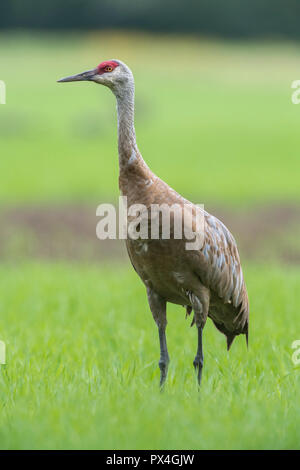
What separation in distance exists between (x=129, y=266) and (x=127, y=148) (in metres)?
6.69

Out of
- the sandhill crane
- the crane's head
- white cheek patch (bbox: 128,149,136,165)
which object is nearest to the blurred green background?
the sandhill crane

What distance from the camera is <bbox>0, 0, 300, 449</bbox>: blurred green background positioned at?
4.38 m

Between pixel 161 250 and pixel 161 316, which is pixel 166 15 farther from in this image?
pixel 161 250

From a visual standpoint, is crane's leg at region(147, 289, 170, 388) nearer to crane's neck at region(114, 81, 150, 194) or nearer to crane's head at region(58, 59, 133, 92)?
crane's neck at region(114, 81, 150, 194)

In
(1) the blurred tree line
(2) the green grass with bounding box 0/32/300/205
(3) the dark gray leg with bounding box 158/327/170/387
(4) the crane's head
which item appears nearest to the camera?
(4) the crane's head

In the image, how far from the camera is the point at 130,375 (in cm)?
543

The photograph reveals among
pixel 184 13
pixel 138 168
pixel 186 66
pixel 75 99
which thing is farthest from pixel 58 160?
pixel 184 13

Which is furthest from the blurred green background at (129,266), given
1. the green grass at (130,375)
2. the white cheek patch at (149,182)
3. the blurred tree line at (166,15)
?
the blurred tree line at (166,15)

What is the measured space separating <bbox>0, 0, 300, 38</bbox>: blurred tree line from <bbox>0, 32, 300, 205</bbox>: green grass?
3.01m

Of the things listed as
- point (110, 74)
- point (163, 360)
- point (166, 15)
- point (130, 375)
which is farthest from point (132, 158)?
point (166, 15)

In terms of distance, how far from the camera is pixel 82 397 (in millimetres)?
4754

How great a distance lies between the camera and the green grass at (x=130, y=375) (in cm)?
417

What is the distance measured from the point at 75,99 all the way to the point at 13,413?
29.3 meters
